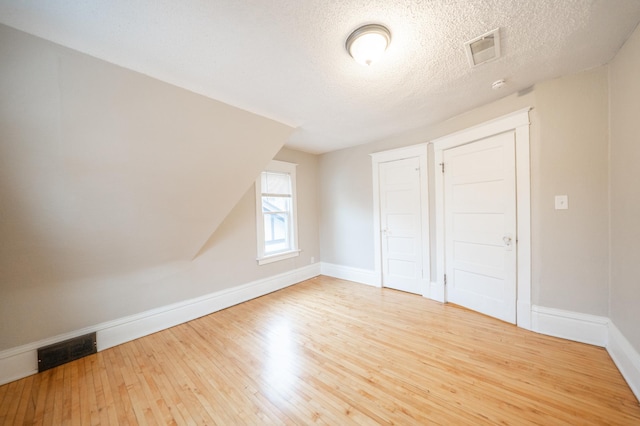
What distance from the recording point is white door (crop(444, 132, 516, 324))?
242cm

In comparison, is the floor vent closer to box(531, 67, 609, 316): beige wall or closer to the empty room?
the empty room

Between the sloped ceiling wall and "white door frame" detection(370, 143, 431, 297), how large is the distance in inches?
69.2

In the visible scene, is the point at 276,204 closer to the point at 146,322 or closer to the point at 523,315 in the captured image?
the point at 146,322

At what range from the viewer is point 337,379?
68.1 inches

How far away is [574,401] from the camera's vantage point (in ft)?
4.80

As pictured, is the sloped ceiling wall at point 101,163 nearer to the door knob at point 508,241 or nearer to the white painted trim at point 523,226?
the white painted trim at point 523,226

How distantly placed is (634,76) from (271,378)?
3.44 metres

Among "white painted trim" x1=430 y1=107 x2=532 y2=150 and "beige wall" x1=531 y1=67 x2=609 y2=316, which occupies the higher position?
"white painted trim" x1=430 y1=107 x2=532 y2=150

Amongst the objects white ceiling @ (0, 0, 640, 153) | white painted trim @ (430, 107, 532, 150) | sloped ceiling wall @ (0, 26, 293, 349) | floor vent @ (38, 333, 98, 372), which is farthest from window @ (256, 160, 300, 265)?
white painted trim @ (430, 107, 532, 150)

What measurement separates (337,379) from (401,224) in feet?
7.86

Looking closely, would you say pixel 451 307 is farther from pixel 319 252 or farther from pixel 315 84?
pixel 315 84

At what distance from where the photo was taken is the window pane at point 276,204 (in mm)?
3727

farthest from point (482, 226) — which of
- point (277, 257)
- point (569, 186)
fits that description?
point (277, 257)

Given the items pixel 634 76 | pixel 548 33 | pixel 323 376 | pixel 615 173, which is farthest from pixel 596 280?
pixel 323 376
